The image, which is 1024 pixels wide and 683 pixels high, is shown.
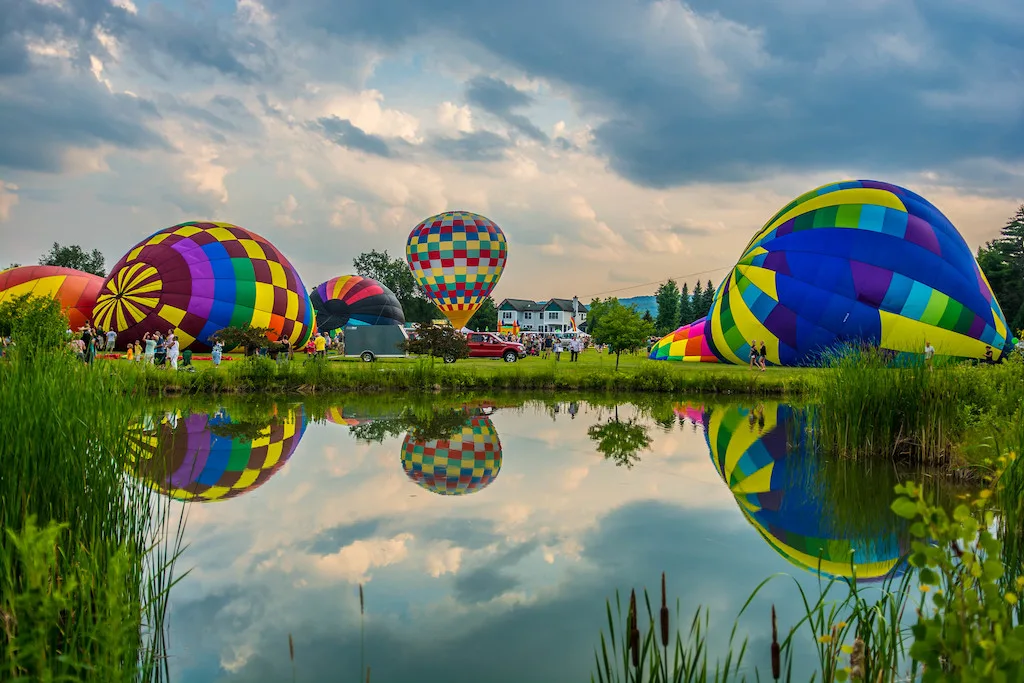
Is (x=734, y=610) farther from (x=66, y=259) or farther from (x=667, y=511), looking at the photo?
(x=66, y=259)

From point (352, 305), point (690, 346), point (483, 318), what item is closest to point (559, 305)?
point (483, 318)

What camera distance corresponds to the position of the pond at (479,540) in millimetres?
4148

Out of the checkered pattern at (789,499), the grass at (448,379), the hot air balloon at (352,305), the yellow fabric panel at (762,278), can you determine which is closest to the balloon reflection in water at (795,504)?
the checkered pattern at (789,499)

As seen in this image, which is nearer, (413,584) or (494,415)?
(413,584)

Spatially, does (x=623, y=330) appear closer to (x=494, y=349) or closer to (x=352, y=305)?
(x=494, y=349)

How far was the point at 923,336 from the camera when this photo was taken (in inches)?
754

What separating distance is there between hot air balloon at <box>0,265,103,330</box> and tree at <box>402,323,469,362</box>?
12.5m

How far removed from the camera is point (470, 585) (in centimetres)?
507

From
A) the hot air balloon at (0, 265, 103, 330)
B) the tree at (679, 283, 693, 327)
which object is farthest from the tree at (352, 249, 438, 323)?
the hot air balloon at (0, 265, 103, 330)

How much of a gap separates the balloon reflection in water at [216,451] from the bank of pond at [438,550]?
6 centimetres

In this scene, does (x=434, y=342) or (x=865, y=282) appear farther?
(x=434, y=342)

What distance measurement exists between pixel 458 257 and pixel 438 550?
28.7 meters

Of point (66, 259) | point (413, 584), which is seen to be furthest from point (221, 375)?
point (66, 259)

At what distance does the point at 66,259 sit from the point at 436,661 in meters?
76.5
